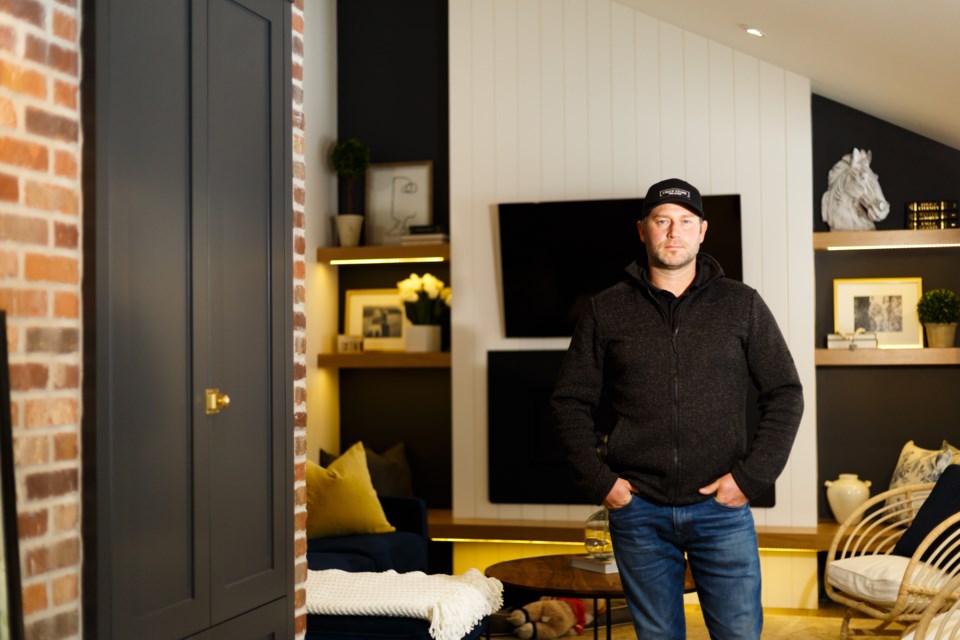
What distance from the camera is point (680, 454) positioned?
2.63 meters

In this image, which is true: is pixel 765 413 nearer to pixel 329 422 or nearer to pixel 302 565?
pixel 302 565

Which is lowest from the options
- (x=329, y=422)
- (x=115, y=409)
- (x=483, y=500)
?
(x=483, y=500)

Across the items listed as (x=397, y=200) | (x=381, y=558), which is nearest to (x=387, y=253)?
(x=397, y=200)

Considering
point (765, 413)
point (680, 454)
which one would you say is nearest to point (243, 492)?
point (680, 454)

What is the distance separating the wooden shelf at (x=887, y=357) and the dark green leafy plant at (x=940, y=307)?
17cm

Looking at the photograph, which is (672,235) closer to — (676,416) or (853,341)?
(676,416)

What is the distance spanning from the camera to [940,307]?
17.9 ft

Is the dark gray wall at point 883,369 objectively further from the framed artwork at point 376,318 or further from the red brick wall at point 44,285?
the red brick wall at point 44,285

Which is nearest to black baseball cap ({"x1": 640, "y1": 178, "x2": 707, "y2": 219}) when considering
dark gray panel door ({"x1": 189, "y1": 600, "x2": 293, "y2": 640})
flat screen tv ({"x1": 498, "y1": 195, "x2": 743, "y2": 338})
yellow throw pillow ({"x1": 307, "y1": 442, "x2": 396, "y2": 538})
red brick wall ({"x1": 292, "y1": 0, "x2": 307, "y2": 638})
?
red brick wall ({"x1": 292, "y1": 0, "x2": 307, "y2": 638})

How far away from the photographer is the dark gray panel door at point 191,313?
79.3 inches

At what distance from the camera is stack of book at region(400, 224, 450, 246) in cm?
601

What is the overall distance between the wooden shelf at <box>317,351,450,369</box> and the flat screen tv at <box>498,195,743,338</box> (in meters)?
0.45

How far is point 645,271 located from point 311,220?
358 centimetres

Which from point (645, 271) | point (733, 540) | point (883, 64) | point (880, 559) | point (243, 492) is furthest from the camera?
point (883, 64)
